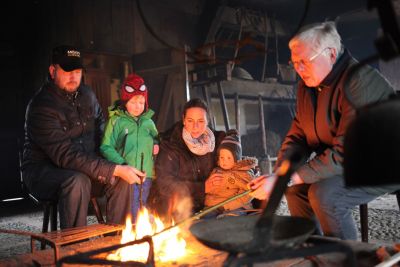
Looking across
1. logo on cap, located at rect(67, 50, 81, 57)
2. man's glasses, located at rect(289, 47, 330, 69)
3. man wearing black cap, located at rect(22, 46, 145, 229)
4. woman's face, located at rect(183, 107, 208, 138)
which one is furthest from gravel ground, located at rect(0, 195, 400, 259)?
logo on cap, located at rect(67, 50, 81, 57)

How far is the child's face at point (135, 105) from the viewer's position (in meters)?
5.09

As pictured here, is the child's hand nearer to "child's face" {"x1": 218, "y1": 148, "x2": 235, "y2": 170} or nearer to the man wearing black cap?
the man wearing black cap

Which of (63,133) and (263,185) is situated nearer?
(263,185)

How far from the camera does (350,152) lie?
6.00 ft

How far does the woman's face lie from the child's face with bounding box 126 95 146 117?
0.70m

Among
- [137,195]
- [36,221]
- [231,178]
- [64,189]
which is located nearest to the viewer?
[64,189]

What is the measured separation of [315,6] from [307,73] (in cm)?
1018

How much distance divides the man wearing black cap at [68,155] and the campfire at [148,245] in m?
0.74

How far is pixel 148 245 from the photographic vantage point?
358cm

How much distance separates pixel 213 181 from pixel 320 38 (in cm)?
203

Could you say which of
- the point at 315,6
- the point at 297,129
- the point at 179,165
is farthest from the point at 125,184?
the point at 315,6

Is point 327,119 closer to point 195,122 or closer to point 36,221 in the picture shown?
point 195,122

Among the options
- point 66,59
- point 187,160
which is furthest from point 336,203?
point 66,59

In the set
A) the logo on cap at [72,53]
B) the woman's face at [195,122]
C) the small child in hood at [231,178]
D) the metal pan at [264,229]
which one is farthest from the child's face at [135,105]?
the metal pan at [264,229]
